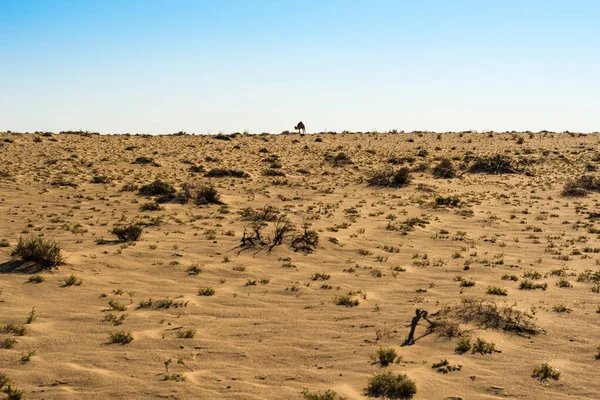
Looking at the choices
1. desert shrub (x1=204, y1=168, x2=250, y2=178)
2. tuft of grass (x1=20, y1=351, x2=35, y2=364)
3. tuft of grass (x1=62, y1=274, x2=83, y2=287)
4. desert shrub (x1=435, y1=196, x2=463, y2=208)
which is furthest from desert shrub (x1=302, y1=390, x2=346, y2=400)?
desert shrub (x1=204, y1=168, x2=250, y2=178)

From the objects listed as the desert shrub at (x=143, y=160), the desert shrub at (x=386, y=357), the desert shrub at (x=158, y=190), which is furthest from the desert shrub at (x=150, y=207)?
the desert shrub at (x=386, y=357)

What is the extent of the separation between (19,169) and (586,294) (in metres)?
27.0

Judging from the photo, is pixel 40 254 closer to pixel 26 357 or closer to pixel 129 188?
pixel 26 357

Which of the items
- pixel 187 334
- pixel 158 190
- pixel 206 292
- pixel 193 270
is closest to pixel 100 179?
pixel 158 190

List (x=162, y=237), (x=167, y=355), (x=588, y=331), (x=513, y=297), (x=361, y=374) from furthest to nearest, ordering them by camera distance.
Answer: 1. (x=162, y=237)
2. (x=513, y=297)
3. (x=588, y=331)
4. (x=167, y=355)
5. (x=361, y=374)

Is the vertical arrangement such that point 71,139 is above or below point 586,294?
above

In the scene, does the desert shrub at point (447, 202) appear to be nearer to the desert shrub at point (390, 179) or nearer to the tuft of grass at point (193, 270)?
the desert shrub at point (390, 179)

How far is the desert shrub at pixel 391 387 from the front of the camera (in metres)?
7.16

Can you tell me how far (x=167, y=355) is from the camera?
8.38 meters

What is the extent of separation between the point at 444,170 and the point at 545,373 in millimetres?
23388

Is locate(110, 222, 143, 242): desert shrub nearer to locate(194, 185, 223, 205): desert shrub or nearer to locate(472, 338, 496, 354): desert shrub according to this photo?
locate(194, 185, 223, 205): desert shrub

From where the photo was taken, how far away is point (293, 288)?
11.9 metres

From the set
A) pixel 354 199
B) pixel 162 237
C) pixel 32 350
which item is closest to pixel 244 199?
pixel 354 199

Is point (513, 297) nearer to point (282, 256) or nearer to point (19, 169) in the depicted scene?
point (282, 256)
